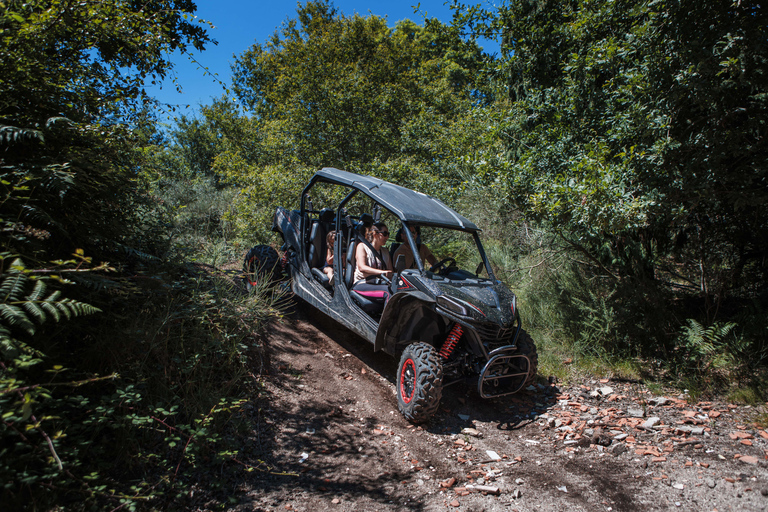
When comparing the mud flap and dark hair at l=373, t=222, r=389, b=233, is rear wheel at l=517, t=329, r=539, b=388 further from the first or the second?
dark hair at l=373, t=222, r=389, b=233

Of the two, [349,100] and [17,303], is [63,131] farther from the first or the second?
[349,100]

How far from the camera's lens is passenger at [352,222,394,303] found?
4656 mm

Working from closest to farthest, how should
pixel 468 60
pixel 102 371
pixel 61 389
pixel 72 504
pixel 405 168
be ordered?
pixel 72 504, pixel 61 389, pixel 102 371, pixel 405 168, pixel 468 60

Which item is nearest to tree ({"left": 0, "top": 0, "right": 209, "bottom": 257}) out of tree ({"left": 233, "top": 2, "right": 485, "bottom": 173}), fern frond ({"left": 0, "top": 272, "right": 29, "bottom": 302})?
fern frond ({"left": 0, "top": 272, "right": 29, "bottom": 302})

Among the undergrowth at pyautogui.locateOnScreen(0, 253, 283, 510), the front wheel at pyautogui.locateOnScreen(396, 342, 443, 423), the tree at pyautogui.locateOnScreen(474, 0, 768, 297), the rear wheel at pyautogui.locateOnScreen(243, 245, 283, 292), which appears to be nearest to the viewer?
the undergrowth at pyautogui.locateOnScreen(0, 253, 283, 510)

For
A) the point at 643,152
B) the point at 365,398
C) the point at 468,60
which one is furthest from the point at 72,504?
the point at 468,60

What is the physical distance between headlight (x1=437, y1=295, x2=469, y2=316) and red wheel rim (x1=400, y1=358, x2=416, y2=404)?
0.63 metres

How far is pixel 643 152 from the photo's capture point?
444 centimetres

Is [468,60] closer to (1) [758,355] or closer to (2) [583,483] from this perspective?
(1) [758,355]

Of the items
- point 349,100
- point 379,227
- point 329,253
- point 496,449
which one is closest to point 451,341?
point 496,449

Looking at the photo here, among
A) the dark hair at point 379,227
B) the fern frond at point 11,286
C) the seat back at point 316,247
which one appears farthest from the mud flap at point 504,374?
the fern frond at point 11,286

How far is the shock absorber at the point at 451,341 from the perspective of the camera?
4.01 m

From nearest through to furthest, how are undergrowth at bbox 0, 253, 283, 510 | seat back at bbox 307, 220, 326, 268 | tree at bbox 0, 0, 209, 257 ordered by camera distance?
undergrowth at bbox 0, 253, 283, 510
tree at bbox 0, 0, 209, 257
seat back at bbox 307, 220, 326, 268

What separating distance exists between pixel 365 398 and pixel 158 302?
2.22 meters
